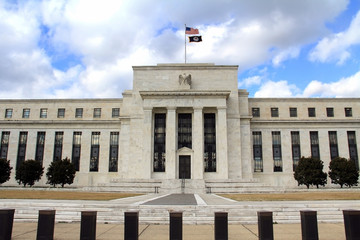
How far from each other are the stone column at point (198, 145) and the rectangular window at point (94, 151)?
18325 millimetres

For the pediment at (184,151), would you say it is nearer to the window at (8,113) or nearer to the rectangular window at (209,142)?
the rectangular window at (209,142)

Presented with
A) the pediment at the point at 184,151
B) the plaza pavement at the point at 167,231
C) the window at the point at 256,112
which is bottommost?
the plaza pavement at the point at 167,231

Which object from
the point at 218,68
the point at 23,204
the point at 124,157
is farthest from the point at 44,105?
the point at 23,204

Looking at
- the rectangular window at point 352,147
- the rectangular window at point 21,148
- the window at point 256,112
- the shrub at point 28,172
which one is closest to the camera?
the shrub at point 28,172

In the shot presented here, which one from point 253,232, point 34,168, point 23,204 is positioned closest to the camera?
point 253,232

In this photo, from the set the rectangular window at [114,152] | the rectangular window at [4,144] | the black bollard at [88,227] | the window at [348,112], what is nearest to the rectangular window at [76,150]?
the rectangular window at [114,152]

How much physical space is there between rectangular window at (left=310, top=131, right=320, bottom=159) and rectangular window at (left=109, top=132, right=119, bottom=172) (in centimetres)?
3516

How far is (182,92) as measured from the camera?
164ft

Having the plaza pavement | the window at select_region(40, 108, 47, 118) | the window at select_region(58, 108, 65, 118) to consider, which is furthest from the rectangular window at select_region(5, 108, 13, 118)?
the plaza pavement

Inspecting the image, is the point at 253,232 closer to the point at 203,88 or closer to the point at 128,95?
the point at 203,88

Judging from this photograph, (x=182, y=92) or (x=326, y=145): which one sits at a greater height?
(x=182, y=92)

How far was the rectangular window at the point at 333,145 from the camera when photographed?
54.9 m

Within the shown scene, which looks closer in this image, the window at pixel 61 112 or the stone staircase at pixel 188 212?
the stone staircase at pixel 188 212

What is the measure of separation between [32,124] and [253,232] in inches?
2178
